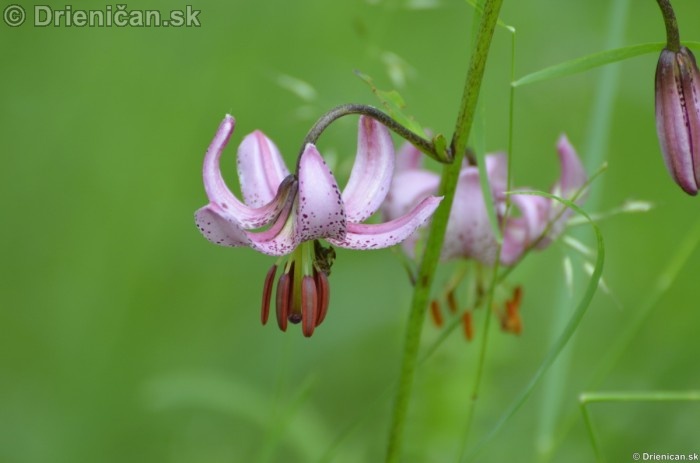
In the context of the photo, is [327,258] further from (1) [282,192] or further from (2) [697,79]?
(2) [697,79]

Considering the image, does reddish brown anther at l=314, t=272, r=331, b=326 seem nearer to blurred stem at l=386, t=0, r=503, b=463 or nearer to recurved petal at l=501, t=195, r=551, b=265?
blurred stem at l=386, t=0, r=503, b=463

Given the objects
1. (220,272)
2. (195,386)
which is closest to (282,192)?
(195,386)

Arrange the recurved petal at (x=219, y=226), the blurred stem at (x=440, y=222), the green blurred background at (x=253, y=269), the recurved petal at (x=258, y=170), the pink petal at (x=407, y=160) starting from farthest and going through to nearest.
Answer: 1. the green blurred background at (x=253, y=269)
2. the pink petal at (x=407, y=160)
3. the recurved petal at (x=258, y=170)
4. the blurred stem at (x=440, y=222)
5. the recurved petal at (x=219, y=226)

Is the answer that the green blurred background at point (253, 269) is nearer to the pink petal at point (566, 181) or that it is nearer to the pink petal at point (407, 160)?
the pink petal at point (407, 160)

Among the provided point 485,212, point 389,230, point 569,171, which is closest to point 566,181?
point 569,171
